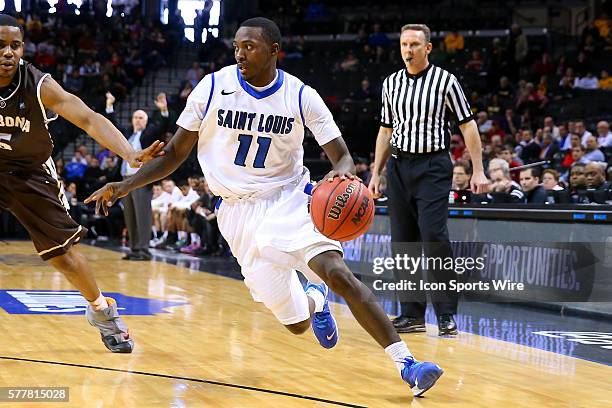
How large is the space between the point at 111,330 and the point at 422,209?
223 centimetres

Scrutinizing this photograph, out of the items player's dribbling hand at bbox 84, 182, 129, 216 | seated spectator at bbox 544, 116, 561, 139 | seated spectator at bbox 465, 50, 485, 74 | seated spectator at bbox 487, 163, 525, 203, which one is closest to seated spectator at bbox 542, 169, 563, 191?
seated spectator at bbox 487, 163, 525, 203

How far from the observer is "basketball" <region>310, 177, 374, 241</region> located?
163 inches

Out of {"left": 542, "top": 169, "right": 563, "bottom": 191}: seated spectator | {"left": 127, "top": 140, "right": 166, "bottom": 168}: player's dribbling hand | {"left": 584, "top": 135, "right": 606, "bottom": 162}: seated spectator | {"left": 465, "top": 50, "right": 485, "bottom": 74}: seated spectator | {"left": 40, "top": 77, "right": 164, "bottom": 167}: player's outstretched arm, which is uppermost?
{"left": 465, "top": 50, "right": 485, "bottom": 74}: seated spectator

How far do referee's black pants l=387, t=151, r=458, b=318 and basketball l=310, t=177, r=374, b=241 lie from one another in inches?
81.3

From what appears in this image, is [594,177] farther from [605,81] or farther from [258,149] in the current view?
[605,81]

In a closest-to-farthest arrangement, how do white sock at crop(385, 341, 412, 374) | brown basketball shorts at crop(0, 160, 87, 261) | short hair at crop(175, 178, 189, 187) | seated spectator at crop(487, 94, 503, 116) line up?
1. white sock at crop(385, 341, 412, 374)
2. brown basketball shorts at crop(0, 160, 87, 261)
3. short hair at crop(175, 178, 189, 187)
4. seated spectator at crop(487, 94, 503, 116)

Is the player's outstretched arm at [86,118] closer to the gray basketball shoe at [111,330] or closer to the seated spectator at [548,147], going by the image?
the gray basketball shoe at [111,330]

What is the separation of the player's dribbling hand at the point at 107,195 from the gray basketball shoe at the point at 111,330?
103 cm

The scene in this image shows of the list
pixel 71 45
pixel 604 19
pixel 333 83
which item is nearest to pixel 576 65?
pixel 604 19

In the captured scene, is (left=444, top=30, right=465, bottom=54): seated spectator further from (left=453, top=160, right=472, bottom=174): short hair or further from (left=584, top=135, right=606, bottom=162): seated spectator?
(left=453, top=160, right=472, bottom=174): short hair

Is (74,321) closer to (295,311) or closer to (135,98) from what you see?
(295,311)

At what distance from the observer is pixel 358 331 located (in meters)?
6.36

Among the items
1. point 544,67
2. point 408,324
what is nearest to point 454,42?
point 544,67

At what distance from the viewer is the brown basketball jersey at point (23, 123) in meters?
4.85
